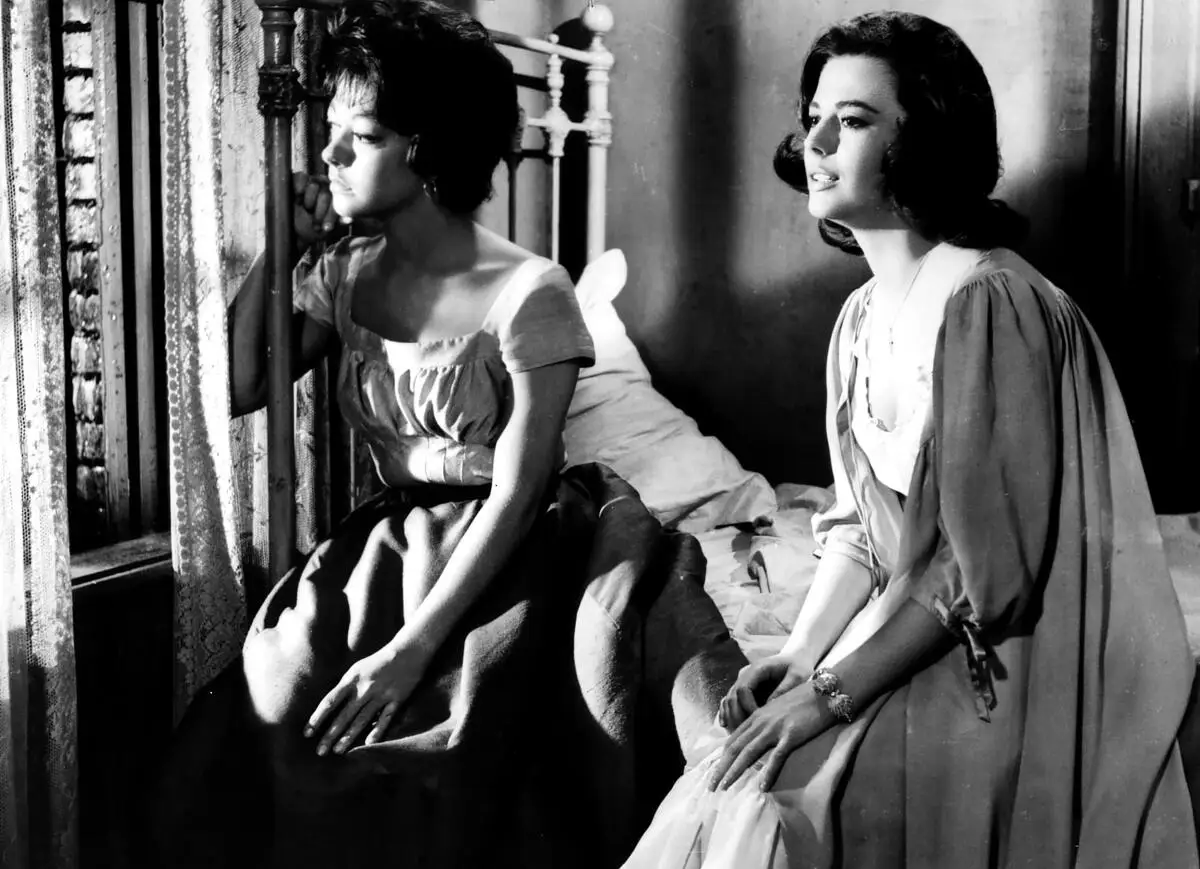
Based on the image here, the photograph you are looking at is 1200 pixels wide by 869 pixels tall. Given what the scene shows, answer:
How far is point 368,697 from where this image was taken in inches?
62.1

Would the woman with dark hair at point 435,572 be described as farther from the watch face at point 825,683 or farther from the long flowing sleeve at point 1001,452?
the long flowing sleeve at point 1001,452

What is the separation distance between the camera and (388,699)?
62.2 inches

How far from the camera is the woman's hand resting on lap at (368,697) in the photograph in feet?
5.13

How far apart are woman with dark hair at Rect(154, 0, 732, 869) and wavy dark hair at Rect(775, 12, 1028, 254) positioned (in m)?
0.45

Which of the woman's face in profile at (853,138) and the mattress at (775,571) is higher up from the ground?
the woman's face in profile at (853,138)

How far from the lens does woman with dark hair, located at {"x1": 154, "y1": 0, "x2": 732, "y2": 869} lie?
156cm

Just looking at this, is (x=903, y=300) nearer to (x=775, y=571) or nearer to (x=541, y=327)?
(x=541, y=327)

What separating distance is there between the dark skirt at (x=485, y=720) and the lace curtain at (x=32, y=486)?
15cm

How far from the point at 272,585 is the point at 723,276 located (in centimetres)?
144

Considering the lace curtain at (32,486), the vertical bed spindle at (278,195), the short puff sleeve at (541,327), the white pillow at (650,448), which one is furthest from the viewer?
the white pillow at (650,448)

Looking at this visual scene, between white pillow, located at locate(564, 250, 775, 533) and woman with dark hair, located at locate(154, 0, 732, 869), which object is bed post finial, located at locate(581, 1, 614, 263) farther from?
woman with dark hair, located at locate(154, 0, 732, 869)

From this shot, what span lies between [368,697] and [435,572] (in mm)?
170

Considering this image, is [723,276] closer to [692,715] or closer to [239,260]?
[239,260]

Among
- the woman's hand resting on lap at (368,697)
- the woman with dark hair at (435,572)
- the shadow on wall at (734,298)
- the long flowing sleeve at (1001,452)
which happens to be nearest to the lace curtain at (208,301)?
the woman with dark hair at (435,572)
